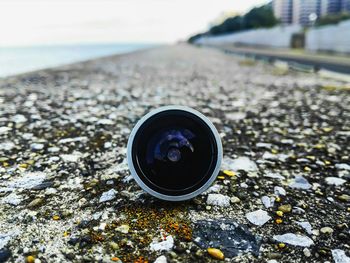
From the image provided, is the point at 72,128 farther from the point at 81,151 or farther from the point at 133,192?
the point at 133,192

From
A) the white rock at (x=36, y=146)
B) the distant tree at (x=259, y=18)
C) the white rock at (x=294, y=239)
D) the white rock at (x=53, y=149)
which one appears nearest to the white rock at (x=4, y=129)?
the white rock at (x=36, y=146)

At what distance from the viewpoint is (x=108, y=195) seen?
11.5 feet

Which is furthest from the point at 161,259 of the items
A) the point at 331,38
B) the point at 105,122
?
the point at 331,38

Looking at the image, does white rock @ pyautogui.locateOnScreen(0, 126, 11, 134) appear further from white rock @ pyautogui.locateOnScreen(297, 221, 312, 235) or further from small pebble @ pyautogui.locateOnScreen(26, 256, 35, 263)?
white rock @ pyautogui.locateOnScreen(297, 221, 312, 235)

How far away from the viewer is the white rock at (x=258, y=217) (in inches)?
120

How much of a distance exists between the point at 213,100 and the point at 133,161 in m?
6.54

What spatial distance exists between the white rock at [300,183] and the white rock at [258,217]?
0.83 metres

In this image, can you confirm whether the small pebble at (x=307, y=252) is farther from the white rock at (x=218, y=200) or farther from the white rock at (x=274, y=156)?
the white rock at (x=274, y=156)

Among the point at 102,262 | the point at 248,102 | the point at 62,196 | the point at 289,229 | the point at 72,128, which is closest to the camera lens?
the point at 102,262

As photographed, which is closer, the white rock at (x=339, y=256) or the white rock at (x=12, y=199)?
the white rock at (x=339, y=256)

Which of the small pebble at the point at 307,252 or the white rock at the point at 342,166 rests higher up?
the small pebble at the point at 307,252

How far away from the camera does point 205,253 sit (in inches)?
102

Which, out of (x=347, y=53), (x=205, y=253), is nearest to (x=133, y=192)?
(x=205, y=253)

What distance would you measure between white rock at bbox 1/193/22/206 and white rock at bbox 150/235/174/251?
64.8 inches
